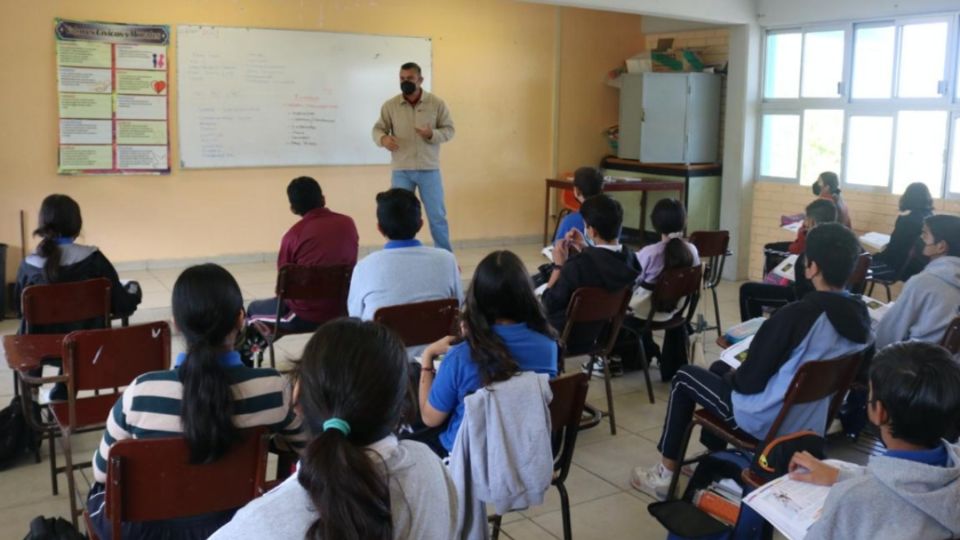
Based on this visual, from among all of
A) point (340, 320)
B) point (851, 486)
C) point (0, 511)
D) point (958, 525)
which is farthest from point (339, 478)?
point (0, 511)

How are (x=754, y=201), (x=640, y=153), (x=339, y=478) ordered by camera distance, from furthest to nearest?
1. (x=640, y=153)
2. (x=754, y=201)
3. (x=339, y=478)

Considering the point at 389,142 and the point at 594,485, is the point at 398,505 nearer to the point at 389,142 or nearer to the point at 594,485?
the point at 594,485

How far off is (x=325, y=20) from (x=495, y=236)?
105 inches

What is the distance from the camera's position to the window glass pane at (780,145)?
773 cm

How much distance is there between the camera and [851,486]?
1776 millimetres

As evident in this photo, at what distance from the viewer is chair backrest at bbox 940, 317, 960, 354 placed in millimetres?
3408

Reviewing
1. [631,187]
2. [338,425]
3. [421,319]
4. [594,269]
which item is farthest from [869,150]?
[338,425]

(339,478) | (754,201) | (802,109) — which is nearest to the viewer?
(339,478)

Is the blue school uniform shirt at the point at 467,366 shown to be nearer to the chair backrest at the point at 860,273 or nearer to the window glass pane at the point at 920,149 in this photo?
the chair backrest at the point at 860,273

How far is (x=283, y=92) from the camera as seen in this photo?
7609mm

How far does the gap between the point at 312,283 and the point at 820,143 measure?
4.91 metres

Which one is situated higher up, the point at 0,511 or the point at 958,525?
the point at 958,525

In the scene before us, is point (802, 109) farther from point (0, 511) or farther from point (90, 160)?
point (0, 511)

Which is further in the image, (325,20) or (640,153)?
(640,153)
